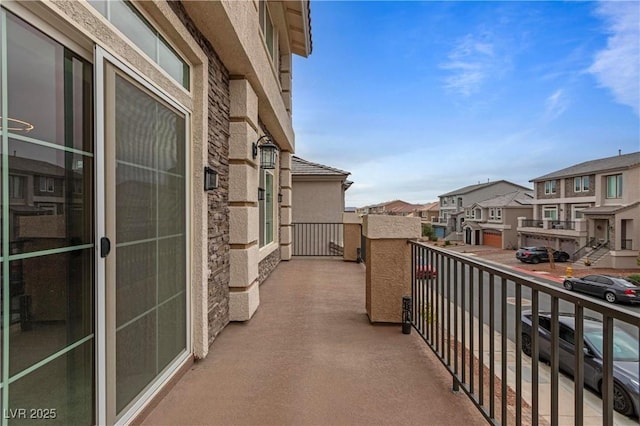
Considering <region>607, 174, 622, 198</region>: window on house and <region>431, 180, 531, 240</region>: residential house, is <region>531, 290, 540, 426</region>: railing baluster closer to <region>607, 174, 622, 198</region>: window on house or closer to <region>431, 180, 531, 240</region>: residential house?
<region>607, 174, 622, 198</region>: window on house

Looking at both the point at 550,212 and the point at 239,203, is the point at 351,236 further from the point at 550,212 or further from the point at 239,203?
the point at 550,212

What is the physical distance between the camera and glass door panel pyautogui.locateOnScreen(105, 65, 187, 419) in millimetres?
1733

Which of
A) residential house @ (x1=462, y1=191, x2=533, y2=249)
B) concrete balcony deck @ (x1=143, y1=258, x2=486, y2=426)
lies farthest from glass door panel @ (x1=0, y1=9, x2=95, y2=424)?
residential house @ (x1=462, y1=191, x2=533, y2=249)

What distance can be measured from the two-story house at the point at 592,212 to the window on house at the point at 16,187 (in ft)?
96.5

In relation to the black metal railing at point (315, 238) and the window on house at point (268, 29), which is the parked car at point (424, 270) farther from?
the black metal railing at point (315, 238)

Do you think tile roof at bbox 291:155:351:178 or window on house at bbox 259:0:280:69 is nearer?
window on house at bbox 259:0:280:69

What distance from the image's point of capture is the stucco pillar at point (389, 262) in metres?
3.54

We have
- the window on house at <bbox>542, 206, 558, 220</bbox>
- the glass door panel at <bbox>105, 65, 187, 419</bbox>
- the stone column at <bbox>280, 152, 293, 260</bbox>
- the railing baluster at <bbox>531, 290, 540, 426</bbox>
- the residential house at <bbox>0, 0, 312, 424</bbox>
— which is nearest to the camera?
the residential house at <bbox>0, 0, 312, 424</bbox>

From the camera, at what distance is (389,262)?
3555 mm

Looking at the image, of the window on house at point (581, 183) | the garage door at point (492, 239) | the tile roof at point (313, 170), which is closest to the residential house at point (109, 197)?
the tile roof at point (313, 170)

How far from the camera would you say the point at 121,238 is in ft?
5.88

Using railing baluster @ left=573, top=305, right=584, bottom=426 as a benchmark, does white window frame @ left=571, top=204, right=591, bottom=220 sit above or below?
above

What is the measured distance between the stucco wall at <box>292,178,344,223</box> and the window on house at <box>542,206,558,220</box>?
29.4 metres

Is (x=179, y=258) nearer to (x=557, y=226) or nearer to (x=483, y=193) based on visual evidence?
(x=557, y=226)
